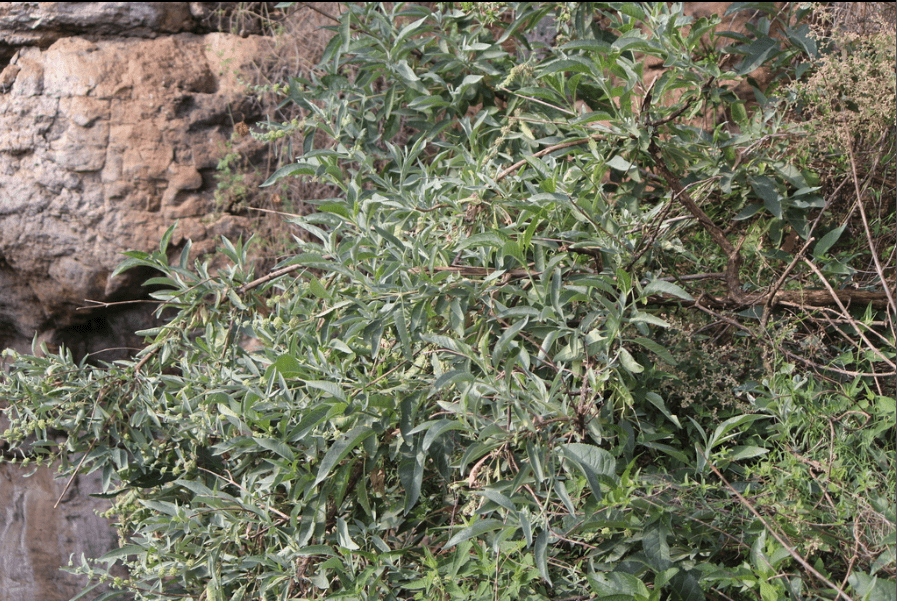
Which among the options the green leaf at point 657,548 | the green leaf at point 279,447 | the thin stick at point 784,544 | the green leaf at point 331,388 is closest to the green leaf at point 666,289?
the thin stick at point 784,544

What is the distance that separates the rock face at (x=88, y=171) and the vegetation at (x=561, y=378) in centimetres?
122

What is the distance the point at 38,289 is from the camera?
3.26m

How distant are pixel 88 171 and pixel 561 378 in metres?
2.76

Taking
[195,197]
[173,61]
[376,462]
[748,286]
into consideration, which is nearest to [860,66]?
[748,286]

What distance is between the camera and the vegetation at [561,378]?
4.81 feet

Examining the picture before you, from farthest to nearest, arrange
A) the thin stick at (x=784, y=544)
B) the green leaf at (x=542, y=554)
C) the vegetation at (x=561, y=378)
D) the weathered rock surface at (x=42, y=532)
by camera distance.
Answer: the weathered rock surface at (x=42, y=532)
the vegetation at (x=561, y=378)
the green leaf at (x=542, y=554)
the thin stick at (x=784, y=544)

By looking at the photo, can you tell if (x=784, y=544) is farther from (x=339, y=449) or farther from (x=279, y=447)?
(x=279, y=447)

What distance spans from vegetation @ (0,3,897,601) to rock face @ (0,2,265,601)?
122cm

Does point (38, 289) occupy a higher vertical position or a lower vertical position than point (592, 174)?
lower

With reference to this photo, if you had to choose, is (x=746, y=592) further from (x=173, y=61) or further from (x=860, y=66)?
(x=173, y=61)

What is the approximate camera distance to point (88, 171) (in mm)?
3111

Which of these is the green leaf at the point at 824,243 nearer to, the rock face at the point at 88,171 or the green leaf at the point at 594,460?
the green leaf at the point at 594,460

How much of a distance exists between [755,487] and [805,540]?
0.19m

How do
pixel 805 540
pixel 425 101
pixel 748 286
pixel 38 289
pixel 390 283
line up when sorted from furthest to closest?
pixel 38 289 < pixel 425 101 < pixel 748 286 < pixel 390 283 < pixel 805 540
